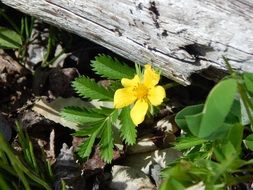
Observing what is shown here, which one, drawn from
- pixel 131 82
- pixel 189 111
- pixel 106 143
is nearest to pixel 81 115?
pixel 106 143

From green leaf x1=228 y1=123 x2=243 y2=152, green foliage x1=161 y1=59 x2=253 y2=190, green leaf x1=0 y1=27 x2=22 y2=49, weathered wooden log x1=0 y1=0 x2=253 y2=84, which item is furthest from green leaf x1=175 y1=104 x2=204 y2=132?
green leaf x1=0 y1=27 x2=22 y2=49

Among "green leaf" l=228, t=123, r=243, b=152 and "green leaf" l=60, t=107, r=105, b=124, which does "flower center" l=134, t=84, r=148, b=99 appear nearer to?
"green leaf" l=60, t=107, r=105, b=124

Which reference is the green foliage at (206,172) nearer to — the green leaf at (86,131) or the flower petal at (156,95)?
the flower petal at (156,95)

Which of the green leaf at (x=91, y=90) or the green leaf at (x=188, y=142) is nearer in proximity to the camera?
the green leaf at (x=188, y=142)

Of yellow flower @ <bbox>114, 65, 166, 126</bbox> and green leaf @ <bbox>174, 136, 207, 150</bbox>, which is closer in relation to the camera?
green leaf @ <bbox>174, 136, 207, 150</bbox>

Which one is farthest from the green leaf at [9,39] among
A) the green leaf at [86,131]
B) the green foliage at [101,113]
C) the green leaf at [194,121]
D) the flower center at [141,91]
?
the green leaf at [194,121]

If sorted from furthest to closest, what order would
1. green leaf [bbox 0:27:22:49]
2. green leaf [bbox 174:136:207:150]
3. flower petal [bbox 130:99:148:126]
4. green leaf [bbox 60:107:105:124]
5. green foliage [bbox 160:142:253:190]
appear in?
green leaf [bbox 0:27:22:49] → green leaf [bbox 60:107:105:124] → flower petal [bbox 130:99:148:126] → green leaf [bbox 174:136:207:150] → green foliage [bbox 160:142:253:190]

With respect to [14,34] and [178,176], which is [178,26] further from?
[14,34]
